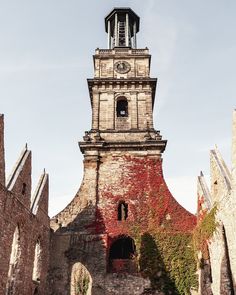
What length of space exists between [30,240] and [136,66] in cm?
1639

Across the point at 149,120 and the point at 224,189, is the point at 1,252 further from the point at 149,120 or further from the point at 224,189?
the point at 149,120

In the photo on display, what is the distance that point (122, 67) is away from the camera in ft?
95.1

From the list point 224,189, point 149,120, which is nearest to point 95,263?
point 224,189

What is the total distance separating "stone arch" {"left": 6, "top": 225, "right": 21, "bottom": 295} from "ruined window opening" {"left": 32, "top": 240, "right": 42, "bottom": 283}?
2909mm

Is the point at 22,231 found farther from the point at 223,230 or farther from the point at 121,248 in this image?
the point at 223,230

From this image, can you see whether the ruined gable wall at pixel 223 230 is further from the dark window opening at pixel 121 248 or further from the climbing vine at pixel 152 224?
the dark window opening at pixel 121 248

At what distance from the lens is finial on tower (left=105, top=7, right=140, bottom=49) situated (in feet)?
103

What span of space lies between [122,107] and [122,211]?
28.6 ft

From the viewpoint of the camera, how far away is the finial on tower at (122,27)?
103 feet

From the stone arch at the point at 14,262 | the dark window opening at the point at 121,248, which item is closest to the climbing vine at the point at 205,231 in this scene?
the dark window opening at the point at 121,248

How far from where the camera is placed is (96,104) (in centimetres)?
2731

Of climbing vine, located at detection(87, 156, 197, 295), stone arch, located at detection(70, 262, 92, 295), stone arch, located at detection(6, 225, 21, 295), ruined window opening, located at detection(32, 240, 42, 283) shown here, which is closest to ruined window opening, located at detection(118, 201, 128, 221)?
climbing vine, located at detection(87, 156, 197, 295)

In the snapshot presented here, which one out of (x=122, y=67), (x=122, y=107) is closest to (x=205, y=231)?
(x=122, y=107)

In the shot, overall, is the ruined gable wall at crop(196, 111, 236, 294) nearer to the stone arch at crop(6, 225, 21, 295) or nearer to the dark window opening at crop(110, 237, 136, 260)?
the dark window opening at crop(110, 237, 136, 260)
